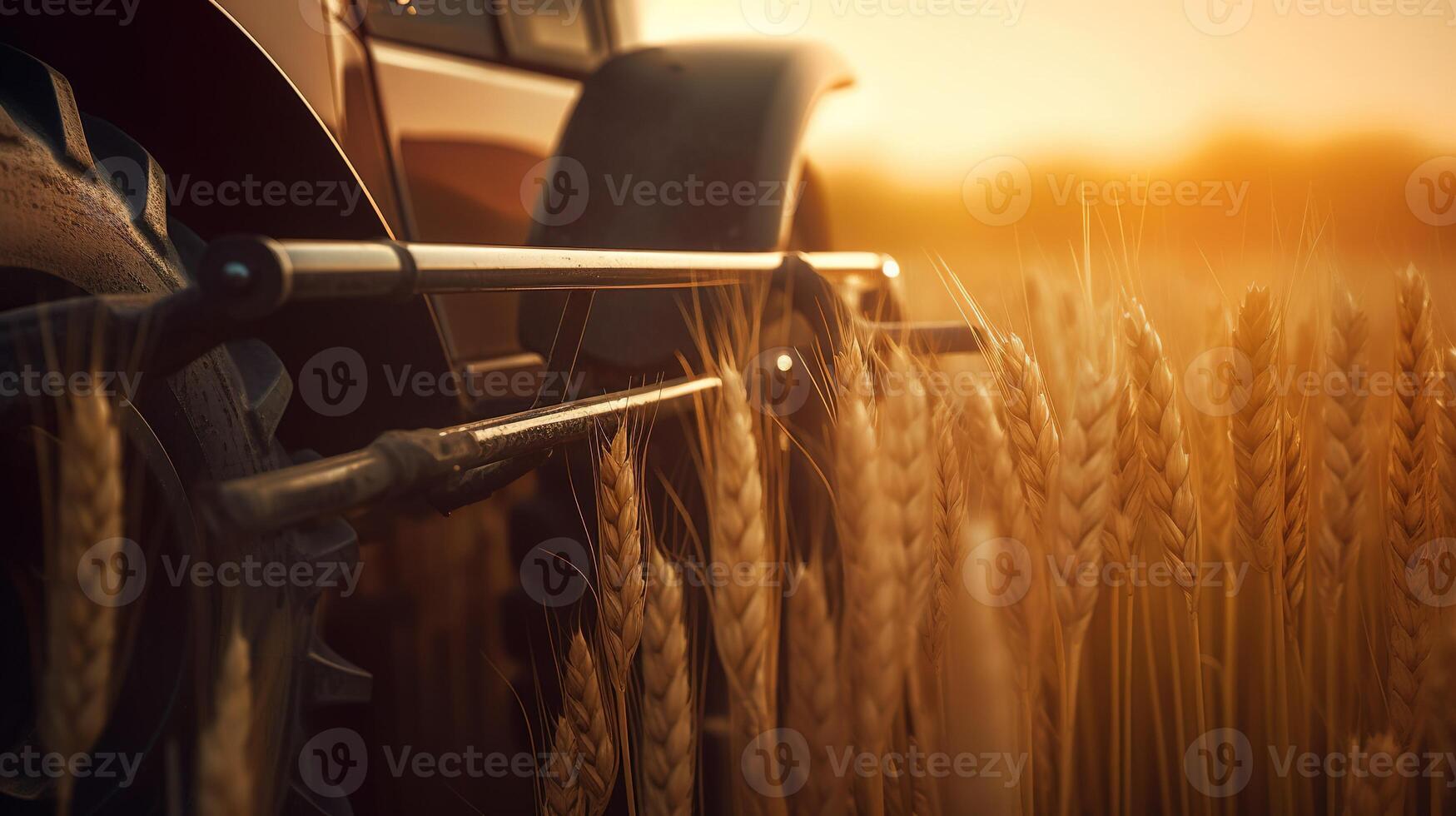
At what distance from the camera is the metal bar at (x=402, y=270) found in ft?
2.02

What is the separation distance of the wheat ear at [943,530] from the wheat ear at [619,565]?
0.38 m

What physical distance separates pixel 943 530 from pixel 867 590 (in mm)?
171

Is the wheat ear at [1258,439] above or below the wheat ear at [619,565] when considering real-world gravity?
above

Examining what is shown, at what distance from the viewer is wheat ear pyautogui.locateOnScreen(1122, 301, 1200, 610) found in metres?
1.07

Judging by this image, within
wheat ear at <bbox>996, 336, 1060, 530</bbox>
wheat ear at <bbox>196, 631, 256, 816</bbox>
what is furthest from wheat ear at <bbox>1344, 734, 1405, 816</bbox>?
wheat ear at <bbox>196, 631, 256, 816</bbox>

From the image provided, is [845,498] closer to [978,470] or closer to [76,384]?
[978,470]

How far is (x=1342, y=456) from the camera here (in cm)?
116

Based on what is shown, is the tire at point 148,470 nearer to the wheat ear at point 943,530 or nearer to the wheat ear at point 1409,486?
the wheat ear at point 943,530

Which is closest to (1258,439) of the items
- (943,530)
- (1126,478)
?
(1126,478)

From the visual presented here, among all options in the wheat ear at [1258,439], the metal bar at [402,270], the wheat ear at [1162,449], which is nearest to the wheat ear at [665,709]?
the metal bar at [402,270]

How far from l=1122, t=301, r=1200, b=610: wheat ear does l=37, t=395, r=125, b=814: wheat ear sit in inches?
43.3

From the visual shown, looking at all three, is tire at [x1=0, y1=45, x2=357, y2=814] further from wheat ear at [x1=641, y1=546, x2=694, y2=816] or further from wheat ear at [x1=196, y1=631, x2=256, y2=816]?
wheat ear at [x1=641, y1=546, x2=694, y2=816]

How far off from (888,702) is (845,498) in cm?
25

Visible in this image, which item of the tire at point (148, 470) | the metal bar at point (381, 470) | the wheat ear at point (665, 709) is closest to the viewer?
the metal bar at point (381, 470)
